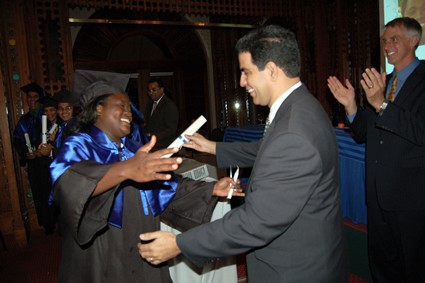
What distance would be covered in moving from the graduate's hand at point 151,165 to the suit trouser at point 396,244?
1673 millimetres

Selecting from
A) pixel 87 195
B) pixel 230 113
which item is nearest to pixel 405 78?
pixel 87 195

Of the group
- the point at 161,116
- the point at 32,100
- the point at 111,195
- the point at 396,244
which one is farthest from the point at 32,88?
the point at 396,244

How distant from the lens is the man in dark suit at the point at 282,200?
1.19m

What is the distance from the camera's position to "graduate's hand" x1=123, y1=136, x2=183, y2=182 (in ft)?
4.14

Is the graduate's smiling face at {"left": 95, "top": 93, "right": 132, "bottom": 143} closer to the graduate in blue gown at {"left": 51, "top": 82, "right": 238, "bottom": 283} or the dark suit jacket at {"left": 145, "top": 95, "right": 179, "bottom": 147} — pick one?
the graduate in blue gown at {"left": 51, "top": 82, "right": 238, "bottom": 283}

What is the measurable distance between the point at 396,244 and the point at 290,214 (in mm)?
1468

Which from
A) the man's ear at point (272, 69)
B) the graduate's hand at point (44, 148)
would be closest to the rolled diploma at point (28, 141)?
the graduate's hand at point (44, 148)

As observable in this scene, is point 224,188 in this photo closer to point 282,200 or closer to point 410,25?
point 282,200

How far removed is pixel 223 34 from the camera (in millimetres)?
8805

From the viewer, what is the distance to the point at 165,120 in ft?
16.8

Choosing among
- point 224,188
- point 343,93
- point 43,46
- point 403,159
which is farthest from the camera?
point 43,46

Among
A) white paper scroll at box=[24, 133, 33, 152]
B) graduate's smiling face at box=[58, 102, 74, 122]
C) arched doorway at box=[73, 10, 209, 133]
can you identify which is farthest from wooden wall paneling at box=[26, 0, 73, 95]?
arched doorway at box=[73, 10, 209, 133]

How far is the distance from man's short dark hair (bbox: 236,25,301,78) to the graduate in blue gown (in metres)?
0.56

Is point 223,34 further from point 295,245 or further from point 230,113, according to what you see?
point 295,245
